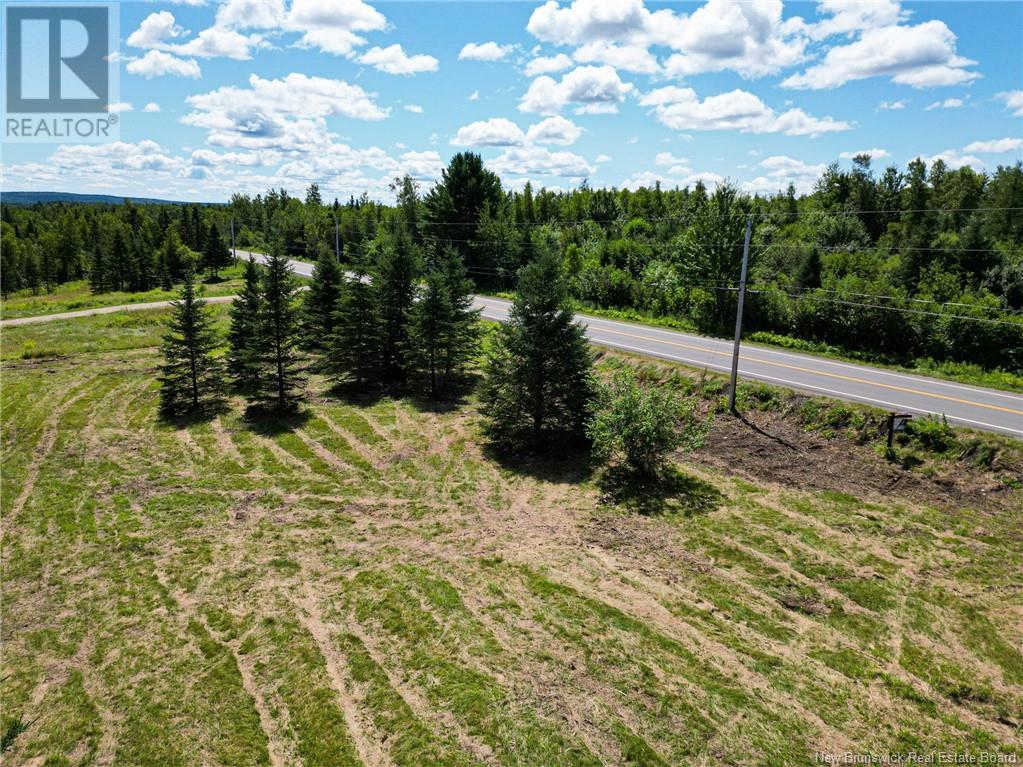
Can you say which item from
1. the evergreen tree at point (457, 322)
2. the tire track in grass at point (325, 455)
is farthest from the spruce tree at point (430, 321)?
the tire track in grass at point (325, 455)

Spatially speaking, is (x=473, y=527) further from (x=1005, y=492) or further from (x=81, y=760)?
(x=1005, y=492)

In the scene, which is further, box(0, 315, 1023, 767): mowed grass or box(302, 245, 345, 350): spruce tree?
box(302, 245, 345, 350): spruce tree

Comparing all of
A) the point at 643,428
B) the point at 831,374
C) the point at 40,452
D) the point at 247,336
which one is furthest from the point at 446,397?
the point at 831,374

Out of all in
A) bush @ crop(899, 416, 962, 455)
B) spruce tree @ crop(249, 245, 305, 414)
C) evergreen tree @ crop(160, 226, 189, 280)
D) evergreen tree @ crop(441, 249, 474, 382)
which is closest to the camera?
bush @ crop(899, 416, 962, 455)

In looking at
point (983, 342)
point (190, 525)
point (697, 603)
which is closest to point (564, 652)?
point (697, 603)

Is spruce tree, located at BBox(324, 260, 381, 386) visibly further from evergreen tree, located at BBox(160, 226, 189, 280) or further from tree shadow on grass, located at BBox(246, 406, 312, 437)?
evergreen tree, located at BBox(160, 226, 189, 280)

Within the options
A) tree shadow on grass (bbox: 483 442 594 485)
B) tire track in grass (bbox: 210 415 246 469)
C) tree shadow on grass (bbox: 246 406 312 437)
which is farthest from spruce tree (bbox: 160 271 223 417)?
tree shadow on grass (bbox: 483 442 594 485)

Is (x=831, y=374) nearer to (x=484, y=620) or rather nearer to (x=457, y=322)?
(x=457, y=322)
